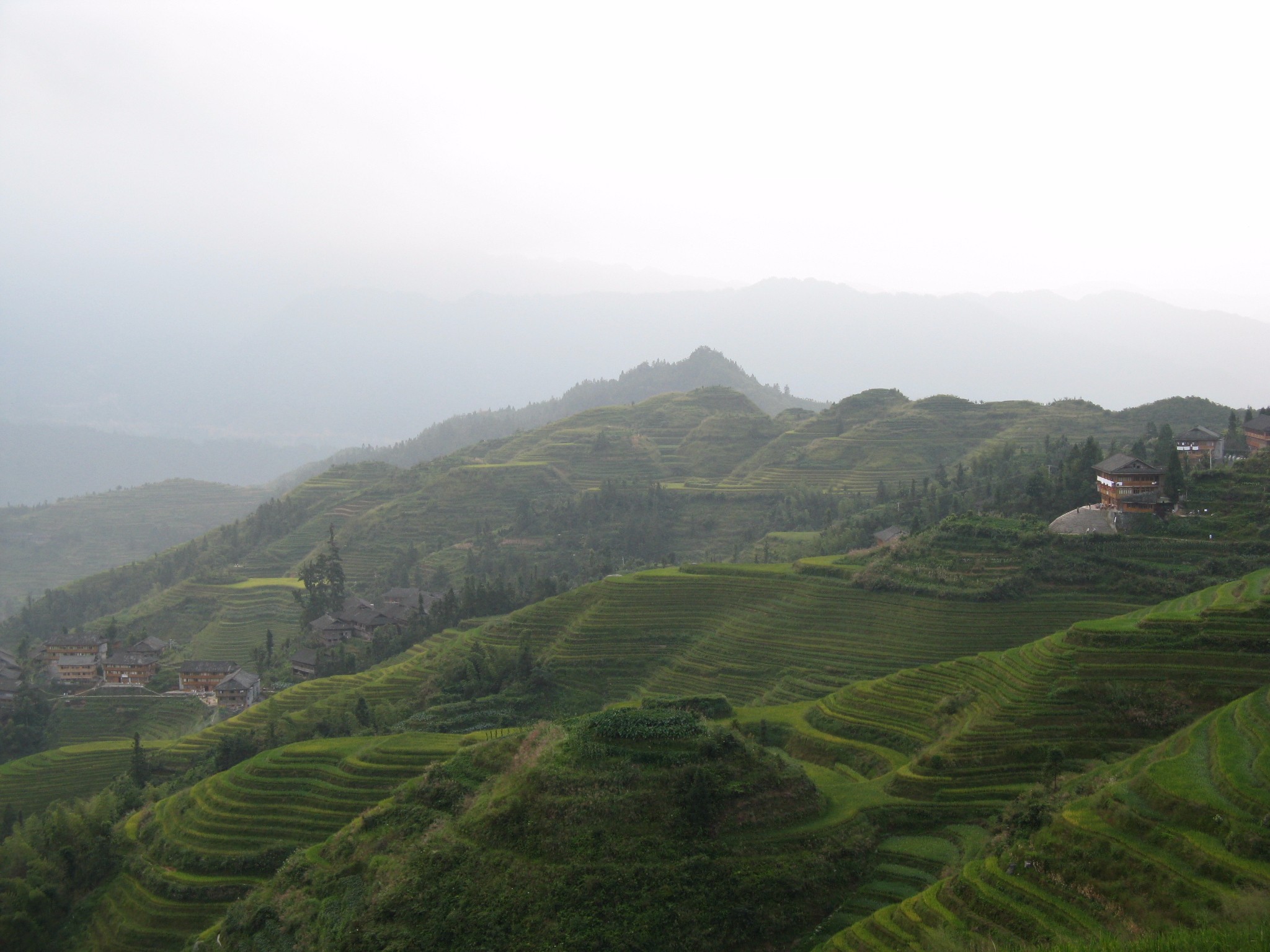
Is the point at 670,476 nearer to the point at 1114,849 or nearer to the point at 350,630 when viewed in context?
the point at 350,630

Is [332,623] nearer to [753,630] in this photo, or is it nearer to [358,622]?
[358,622]

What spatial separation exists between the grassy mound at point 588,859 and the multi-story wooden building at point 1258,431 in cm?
4793

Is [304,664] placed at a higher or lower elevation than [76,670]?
higher

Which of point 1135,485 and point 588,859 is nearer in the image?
point 588,859

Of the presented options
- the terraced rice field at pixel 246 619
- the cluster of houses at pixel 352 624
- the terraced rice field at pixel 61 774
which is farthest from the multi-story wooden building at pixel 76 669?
the cluster of houses at pixel 352 624

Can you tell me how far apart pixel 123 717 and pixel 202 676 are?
4943 mm

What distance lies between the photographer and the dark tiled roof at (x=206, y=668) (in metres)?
58.7

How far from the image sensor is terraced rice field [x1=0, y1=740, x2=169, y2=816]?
43875mm

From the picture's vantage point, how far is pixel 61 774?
151 feet

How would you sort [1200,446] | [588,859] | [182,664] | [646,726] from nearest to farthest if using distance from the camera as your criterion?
[588,859] → [646,726] → [1200,446] → [182,664]

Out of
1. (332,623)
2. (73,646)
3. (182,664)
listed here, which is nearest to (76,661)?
(73,646)

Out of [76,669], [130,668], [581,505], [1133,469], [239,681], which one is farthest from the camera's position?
[581,505]

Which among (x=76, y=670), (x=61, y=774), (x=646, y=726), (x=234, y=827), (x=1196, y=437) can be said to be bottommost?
(x=61, y=774)

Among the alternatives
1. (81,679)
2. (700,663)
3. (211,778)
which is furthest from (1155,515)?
(81,679)
